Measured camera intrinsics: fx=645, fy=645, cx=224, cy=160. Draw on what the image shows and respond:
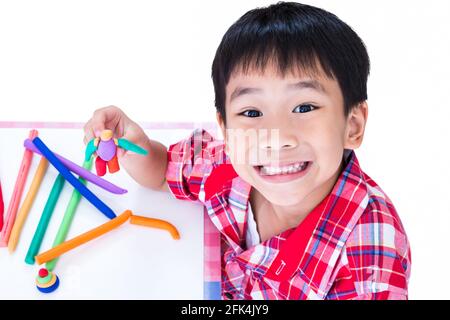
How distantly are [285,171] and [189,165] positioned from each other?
17cm

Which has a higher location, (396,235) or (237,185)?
(237,185)

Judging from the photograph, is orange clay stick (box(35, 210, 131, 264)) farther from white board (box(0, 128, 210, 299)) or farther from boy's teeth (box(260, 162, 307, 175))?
boy's teeth (box(260, 162, 307, 175))

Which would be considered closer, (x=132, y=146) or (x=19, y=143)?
(x=132, y=146)

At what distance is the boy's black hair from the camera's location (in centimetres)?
75

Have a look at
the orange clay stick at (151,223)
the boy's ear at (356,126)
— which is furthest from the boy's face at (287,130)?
the orange clay stick at (151,223)

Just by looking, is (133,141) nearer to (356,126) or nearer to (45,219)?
(45,219)

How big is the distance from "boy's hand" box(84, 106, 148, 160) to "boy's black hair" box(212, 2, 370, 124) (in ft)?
0.51

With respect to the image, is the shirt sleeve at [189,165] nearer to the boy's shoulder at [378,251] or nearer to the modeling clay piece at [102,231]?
the modeling clay piece at [102,231]

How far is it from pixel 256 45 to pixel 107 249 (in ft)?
1.03

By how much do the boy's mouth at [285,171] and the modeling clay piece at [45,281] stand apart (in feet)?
0.92

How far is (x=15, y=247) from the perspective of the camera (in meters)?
0.80
